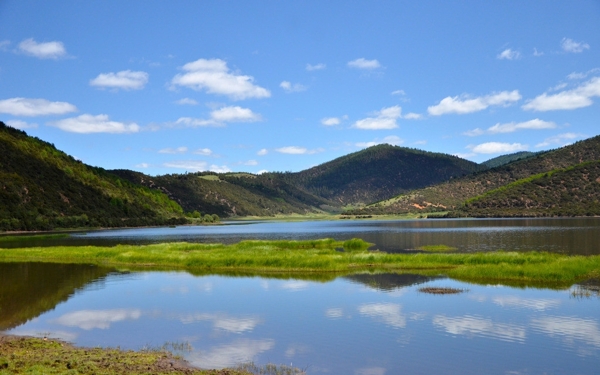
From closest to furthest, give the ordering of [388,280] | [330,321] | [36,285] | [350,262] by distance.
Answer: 1. [330,321]
2. [36,285]
3. [388,280]
4. [350,262]

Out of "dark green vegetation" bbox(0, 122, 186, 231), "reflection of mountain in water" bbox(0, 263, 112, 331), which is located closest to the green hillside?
"dark green vegetation" bbox(0, 122, 186, 231)

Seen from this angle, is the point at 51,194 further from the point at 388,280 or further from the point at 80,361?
the point at 80,361

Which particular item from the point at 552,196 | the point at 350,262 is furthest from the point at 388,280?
the point at 552,196

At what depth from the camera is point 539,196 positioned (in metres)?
165

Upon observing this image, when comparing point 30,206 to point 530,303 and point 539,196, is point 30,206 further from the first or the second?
point 539,196

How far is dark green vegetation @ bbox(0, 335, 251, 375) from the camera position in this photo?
54.6ft

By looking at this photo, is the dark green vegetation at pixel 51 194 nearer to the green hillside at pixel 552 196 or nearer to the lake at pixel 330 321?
the lake at pixel 330 321

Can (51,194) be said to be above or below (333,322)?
above

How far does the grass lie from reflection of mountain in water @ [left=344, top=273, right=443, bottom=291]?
2.44 meters

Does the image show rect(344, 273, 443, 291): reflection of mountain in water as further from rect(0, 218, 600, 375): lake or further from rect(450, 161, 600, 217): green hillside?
rect(450, 161, 600, 217): green hillside

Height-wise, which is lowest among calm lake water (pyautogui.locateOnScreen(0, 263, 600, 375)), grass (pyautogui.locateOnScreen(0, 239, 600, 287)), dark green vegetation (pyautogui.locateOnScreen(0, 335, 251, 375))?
calm lake water (pyautogui.locateOnScreen(0, 263, 600, 375))

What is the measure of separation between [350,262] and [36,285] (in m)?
26.0

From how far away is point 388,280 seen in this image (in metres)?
38.7

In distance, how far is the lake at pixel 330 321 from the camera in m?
19.1
